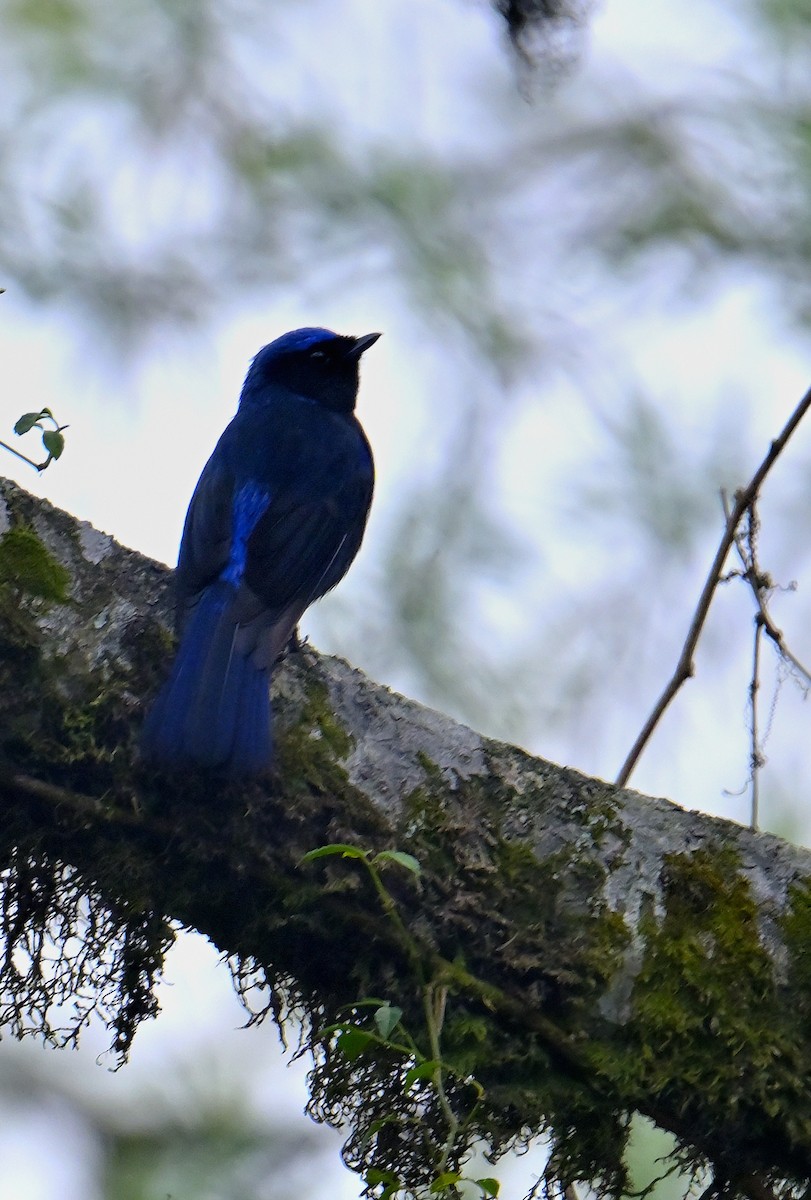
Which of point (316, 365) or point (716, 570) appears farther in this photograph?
point (316, 365)

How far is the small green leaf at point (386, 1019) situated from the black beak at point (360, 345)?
2.84 metres

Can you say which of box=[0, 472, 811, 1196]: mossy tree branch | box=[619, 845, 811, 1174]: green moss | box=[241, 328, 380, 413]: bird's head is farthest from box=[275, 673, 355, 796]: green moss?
box=[241, 328, 380, 413]: bird's head

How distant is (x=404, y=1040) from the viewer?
235cm

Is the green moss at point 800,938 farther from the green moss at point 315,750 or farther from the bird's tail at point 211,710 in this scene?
the bird's tail at point 211,710

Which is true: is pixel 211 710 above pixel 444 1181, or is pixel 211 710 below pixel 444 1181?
above

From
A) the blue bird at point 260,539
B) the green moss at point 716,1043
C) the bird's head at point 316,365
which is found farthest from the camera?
the bird's head at point 316,365

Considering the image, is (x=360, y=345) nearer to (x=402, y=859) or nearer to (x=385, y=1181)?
(x=402, y=859)

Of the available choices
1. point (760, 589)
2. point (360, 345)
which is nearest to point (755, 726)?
point (760, 589)

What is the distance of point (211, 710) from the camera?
241cm

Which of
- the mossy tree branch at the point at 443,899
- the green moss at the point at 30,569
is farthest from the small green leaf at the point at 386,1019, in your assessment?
the green moss at the point at 30,569

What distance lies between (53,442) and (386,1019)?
52.1 inches

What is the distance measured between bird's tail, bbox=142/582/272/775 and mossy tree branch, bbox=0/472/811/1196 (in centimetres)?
5

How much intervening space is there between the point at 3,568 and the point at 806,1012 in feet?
5.34

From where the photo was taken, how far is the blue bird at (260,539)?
8.03 feet
